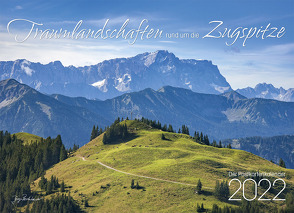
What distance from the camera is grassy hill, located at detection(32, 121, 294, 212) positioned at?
115125mm

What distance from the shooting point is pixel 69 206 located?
114 meters

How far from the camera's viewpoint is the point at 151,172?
138m

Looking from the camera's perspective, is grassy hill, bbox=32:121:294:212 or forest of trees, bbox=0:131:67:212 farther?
forest of trees, bbox=0:131:67:212

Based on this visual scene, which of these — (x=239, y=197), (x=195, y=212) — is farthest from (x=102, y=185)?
(x=239, y=197)

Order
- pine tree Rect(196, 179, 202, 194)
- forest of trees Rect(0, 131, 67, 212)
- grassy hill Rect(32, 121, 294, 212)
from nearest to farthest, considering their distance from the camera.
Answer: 1. grassy hill Rect(32, 121, 294, 212)
2. pine tree Rect(196, 179, 202, 194)
3. forest of trees Rect(0, 131, 67, 212)

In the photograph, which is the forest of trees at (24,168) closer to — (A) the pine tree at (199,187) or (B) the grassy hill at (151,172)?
(B) the grassy hill at (151,172)

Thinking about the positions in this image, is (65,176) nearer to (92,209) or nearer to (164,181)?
(92,209)

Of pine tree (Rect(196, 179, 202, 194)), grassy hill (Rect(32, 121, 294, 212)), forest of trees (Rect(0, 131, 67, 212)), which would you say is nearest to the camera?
grassy hill (Rect(32, 121, 294, 212))

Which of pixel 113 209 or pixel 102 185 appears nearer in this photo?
pixel 113 209

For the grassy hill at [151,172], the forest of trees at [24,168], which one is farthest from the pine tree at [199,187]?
the forest of trees at [24,168]

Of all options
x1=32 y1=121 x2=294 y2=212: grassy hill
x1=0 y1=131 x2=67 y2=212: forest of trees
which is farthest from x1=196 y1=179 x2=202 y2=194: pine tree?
x1=0 y1=131 x2=67 y2=212: forest of trees

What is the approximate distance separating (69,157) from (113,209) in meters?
89.2

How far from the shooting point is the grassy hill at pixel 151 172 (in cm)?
11512

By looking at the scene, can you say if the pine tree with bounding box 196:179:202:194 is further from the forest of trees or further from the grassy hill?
the forest of trees
